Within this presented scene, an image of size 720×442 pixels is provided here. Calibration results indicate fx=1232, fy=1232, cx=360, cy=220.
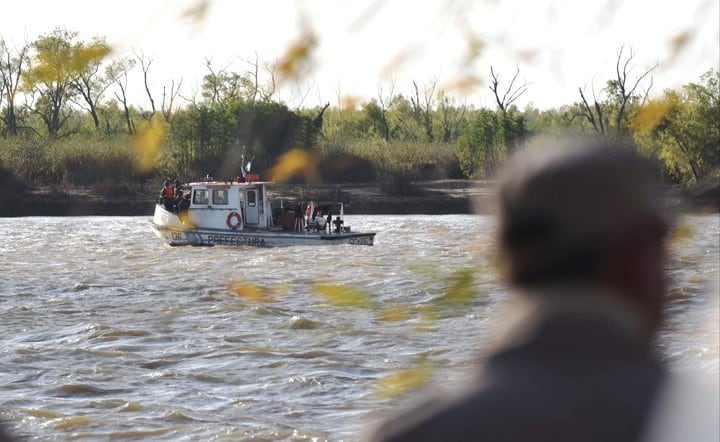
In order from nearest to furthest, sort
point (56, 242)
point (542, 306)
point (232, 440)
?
Result: 1. point (542, 306)
2. point (232, 440)
3. point (56, 242)

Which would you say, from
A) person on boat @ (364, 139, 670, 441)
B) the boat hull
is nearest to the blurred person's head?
person on boat @ (364, 139, 670, 441)

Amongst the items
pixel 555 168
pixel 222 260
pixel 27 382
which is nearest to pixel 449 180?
pixel 222 260

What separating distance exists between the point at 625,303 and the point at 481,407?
9.5 inches

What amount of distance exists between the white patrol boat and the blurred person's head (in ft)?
89.0

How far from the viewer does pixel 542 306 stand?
1.31 meters

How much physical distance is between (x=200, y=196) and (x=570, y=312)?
28962 millimetres

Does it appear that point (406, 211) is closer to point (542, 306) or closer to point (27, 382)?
point (27, 382)

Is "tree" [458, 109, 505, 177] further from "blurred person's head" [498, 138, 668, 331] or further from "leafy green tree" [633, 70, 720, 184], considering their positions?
"blurred person's head" [498, 138, 668, 331]

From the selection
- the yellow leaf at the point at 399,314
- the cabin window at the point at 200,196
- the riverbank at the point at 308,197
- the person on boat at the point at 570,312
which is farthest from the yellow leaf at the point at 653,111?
the riverbank at the point at 308,197

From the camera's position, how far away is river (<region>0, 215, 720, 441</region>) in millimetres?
8141

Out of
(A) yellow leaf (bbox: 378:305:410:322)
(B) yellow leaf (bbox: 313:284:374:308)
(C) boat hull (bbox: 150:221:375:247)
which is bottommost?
(C) boat hull (bbox: 150:221:375:247)

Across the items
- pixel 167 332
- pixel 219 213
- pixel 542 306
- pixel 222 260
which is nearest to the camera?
pixel 542 306

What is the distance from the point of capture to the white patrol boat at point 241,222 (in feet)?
94.7

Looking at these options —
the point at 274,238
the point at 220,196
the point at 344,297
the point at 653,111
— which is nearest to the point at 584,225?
the point at 344,297
